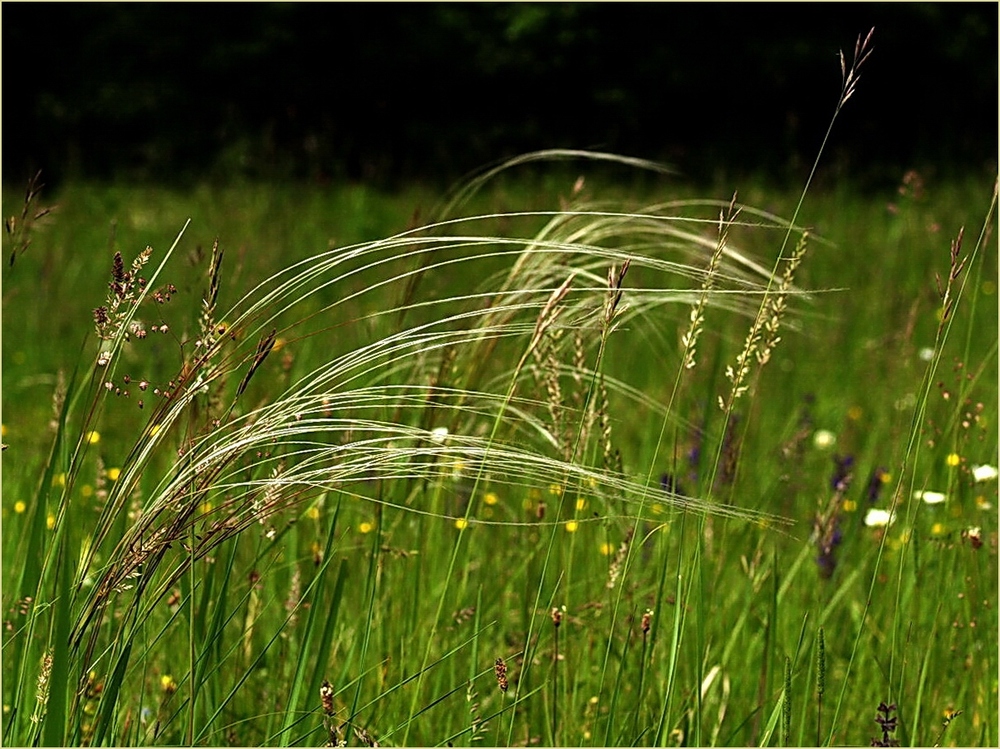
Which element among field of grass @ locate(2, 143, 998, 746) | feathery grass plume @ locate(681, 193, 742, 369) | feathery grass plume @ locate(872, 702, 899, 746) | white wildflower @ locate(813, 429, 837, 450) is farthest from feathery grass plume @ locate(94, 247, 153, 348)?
white wildflower @ locate(813, 429, 837, 450)

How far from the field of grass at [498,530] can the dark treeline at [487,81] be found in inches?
239

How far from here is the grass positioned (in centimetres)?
100

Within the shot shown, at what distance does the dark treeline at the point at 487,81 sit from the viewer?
377 inches

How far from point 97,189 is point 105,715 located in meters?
9.88

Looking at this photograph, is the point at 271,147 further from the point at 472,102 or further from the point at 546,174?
the point at 546,174

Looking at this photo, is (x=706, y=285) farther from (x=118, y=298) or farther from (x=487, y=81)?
(x=487, y=81)

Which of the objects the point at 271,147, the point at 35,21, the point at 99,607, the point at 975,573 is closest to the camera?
the point at 99,607

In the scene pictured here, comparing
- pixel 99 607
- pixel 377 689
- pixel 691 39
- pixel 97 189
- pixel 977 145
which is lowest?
pixel 377 689

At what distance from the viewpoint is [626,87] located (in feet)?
34.3

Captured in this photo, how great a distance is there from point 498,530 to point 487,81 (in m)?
7.43

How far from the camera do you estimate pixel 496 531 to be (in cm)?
212

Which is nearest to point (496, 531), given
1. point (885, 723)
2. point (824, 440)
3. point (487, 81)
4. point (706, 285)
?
point (885, 723)

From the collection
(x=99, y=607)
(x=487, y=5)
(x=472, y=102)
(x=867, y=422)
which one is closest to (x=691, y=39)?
(x=487, y=5)

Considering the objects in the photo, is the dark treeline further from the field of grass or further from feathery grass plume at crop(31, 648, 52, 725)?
feathery grass plume at crop(31, 648, 52, 725)
